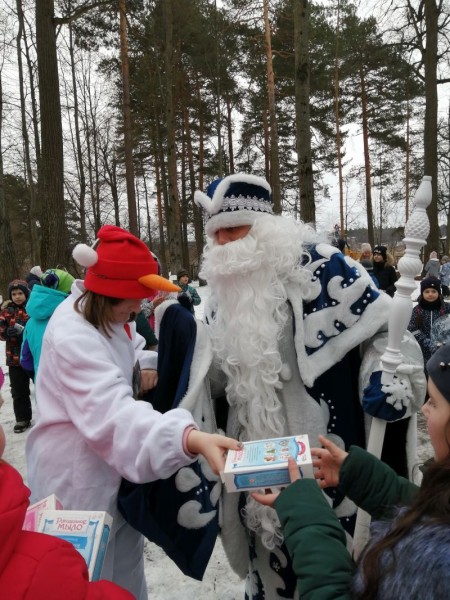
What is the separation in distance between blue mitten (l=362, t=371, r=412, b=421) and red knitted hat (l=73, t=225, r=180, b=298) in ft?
2.74

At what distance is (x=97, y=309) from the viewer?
1649mm

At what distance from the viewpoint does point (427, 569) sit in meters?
0.84

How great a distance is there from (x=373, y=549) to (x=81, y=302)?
1229 millimetres

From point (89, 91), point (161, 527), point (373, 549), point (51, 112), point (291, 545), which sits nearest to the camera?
point (373, 549)

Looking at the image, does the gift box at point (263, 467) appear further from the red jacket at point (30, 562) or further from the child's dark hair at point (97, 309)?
the child's dark hair at point (97, 309)

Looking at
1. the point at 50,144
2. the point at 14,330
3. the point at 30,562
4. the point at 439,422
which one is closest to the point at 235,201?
the point at 439,422

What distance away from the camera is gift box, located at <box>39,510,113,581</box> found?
4.01 feet

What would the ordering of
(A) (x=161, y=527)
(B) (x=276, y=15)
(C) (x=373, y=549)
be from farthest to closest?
1. (B) (x=276, y=15)
2. (A) (x=161, y=527)
3. (C) (x=373, y=549)

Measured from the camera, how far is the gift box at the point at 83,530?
122cm

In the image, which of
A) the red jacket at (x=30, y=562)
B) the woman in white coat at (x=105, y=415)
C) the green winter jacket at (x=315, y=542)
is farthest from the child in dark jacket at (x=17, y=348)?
the green winter jacket at (x=315, y=542)

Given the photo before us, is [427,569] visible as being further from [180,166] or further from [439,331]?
[180,166]

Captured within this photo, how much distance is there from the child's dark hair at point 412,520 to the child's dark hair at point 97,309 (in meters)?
1.10

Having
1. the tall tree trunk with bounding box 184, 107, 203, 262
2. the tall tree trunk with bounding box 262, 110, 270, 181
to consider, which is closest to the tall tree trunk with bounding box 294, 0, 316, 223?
the tall tree trunk with bounding box 184, 107, 203, 262

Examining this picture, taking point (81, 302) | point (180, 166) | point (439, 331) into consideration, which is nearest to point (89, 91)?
point (180, 166)
